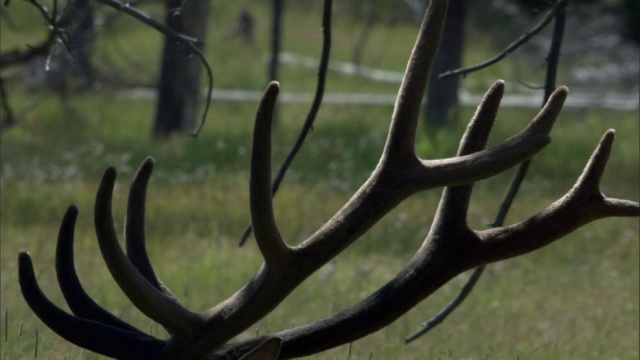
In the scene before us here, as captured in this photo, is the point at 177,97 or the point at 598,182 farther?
the point at 177,97

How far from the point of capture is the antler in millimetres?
3336

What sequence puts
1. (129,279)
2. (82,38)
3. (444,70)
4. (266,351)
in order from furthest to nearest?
(444,70), (82,38), (129,279), (266,351)

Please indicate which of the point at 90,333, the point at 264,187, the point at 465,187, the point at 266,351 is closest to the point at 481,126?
the point at 465,187

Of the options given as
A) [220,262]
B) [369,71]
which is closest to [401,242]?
[220,262]

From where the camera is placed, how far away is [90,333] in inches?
135

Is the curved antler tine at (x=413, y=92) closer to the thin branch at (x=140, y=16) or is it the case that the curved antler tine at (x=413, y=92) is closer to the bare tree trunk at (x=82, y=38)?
the thin branch at (x=140, y=16)

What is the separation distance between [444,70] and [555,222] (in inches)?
426

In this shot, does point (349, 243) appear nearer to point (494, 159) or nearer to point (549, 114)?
point (494, 159)

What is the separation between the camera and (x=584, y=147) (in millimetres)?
14758

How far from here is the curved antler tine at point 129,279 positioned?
3.19 metres

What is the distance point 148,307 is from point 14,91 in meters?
22.5

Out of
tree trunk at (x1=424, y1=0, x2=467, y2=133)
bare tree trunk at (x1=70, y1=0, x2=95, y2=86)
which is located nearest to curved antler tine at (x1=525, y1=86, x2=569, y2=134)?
bare tree trunk at (x1=70, y1=0, x2=95, y2=86)

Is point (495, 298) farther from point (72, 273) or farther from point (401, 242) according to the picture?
point (72, 273)

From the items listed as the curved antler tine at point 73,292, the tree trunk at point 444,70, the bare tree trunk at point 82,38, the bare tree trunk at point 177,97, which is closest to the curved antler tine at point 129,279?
the curved antler tine at point 73,292
